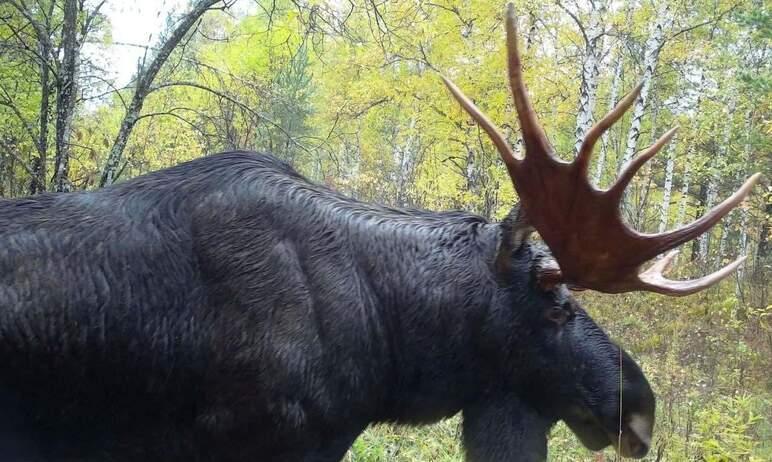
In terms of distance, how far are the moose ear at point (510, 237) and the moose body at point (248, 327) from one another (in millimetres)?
51

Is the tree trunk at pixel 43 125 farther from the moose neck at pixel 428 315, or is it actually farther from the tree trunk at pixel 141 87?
the moose neck at pixel 428 315

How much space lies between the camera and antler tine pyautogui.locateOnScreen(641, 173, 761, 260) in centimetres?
227

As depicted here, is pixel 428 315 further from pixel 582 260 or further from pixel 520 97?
pixel 520 97

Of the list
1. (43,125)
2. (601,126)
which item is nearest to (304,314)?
(601,126)

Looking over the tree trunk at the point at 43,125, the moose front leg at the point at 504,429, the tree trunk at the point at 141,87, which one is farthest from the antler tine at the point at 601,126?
the tree trunk at the point at 43,125

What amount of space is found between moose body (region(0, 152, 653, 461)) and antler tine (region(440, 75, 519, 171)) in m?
0.39

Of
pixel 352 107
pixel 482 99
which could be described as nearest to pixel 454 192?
pixel 482 99

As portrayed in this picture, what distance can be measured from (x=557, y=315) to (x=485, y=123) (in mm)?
786

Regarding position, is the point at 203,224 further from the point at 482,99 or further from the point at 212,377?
the point at 482,99

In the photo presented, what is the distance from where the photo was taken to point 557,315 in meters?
2.56

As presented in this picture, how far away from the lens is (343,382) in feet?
7.42

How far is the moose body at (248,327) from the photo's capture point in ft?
6.78

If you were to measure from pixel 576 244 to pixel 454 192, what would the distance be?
12.6 m

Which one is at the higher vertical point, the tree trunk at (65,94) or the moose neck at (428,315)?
the tree trunk at (65,94)
